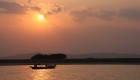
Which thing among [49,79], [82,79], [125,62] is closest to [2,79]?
[49,79]

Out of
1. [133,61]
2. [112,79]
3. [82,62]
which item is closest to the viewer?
[112,79]

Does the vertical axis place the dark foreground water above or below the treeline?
below

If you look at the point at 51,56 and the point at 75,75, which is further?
the point at 51,56

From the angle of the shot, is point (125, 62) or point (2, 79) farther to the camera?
point (125, 62)

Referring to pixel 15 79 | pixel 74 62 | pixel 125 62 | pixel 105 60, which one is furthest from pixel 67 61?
pixel 15 79

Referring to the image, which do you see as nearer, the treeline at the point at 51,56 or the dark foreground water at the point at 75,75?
the dark foreground water at the point at 75,75

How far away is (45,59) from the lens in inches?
5812

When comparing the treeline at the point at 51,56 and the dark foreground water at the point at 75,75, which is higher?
the treeline at the point at 51,56

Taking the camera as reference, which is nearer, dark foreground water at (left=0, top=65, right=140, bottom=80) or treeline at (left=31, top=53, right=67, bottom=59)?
dark foreground water at (left=0, top=65, right=140, bottom=80)

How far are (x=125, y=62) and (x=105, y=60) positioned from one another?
10861 mm

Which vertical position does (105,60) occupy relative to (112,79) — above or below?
above

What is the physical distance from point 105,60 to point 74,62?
498 inches

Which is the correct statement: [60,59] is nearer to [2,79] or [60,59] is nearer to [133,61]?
[133,61]

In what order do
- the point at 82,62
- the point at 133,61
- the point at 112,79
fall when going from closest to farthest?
the point at 112,79, the point at 133,61, the point at 82,62
